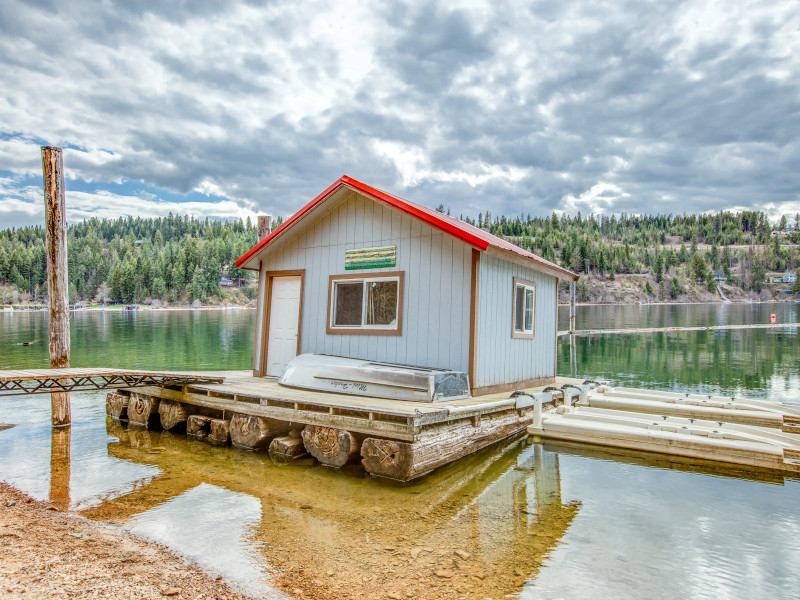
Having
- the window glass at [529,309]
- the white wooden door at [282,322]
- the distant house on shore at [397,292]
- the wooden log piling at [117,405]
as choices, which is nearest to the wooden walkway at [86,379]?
the wooden log piling at [117,405]

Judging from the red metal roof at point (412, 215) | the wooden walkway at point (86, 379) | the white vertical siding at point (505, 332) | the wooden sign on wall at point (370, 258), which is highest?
the red metal roof at point (412, 215)

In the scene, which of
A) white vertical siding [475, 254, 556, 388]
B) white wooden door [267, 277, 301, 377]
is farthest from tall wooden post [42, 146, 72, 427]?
white vertical siding [475, 254, 556, 388]

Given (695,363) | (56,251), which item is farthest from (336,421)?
(695,363)

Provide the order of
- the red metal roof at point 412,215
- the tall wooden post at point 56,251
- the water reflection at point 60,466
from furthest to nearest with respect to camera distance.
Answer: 1. the tall wooden post at point 56,251
2. the red metal roof at point 412,215
3. the water reflection at point 60,466

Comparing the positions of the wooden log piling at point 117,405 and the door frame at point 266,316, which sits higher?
the door frame at point 266,316

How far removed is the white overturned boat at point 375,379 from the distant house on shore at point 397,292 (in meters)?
0.79

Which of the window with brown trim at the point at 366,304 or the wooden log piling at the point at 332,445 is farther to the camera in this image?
the window with brown trim at the point at 366,304

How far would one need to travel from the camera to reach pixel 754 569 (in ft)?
17.8

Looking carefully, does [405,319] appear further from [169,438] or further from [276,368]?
[169,438]

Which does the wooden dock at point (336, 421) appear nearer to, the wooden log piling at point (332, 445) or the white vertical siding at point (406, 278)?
the wooden log piling at point (332, 445)

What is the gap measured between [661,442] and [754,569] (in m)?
3.92

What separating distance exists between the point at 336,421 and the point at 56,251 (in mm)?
7350

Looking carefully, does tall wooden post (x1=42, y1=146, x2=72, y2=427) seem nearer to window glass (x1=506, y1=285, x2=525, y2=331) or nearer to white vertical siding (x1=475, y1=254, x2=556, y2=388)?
white vertical siding (x1=475, y1=254, x2=556, y2=388)

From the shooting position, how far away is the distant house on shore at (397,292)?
392 inches
